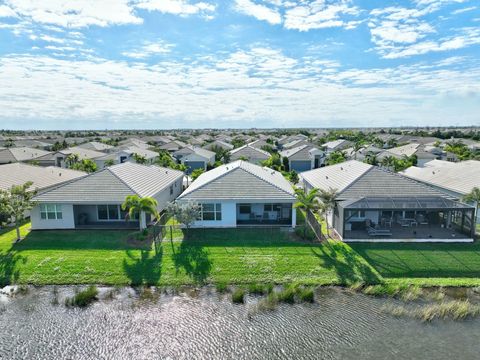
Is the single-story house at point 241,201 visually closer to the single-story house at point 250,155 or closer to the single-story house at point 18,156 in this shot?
the single-story house at point 250,155

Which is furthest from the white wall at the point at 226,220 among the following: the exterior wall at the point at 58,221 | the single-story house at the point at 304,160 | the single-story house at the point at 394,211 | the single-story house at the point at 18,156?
the single-story house at the point at 18,156

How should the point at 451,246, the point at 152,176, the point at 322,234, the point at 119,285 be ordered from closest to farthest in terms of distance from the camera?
the point at 119,285, the point at 451,246, the point at 322,234, the point at 152,176

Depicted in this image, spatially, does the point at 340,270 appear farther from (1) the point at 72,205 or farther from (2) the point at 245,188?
(1) the point at 72,205

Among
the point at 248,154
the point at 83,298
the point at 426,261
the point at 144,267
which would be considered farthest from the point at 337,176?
the point at 248,154

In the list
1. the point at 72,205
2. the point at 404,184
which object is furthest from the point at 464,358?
the point at 72,205

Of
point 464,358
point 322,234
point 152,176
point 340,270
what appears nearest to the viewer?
point 464,358

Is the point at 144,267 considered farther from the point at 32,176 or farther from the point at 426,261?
the point at 32,176
